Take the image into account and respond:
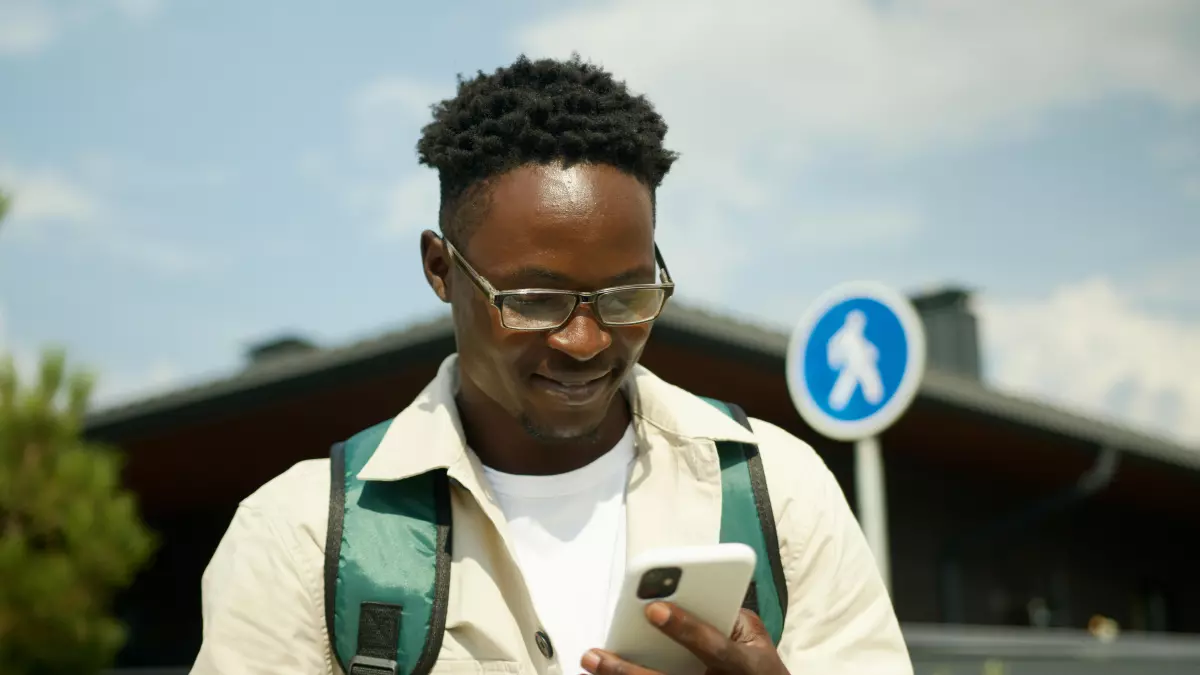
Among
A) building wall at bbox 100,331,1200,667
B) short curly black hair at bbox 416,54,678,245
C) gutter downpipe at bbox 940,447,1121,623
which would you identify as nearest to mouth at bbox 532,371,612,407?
short curly black hair at bbox 416,54,678,245

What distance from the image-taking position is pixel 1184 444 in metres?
16.3

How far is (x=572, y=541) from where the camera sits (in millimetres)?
2316

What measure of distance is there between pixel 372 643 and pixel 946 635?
6046 mm

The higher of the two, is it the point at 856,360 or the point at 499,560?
the point at 856,360

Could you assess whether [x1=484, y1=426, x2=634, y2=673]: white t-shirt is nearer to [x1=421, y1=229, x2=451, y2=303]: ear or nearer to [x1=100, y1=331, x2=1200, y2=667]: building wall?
[x1=421, y1=229, x2=451, y2=303]: ear

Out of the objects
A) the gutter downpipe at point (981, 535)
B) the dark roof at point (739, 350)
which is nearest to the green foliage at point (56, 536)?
the dark roof at point (739, 350)

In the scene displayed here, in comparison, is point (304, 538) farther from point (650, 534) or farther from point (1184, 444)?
point (1184, 444)

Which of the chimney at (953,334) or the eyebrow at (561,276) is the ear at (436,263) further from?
the chimney at (953,334)

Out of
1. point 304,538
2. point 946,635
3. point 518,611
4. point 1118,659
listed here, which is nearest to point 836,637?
point 518,611

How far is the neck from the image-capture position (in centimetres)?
241

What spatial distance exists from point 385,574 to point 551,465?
1.33ft

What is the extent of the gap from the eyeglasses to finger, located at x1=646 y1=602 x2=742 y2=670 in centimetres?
52

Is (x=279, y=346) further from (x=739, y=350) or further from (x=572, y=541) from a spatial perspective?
(x=572, y=541)

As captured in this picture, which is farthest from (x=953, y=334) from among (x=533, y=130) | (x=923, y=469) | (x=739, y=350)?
(x=533, y=130)
